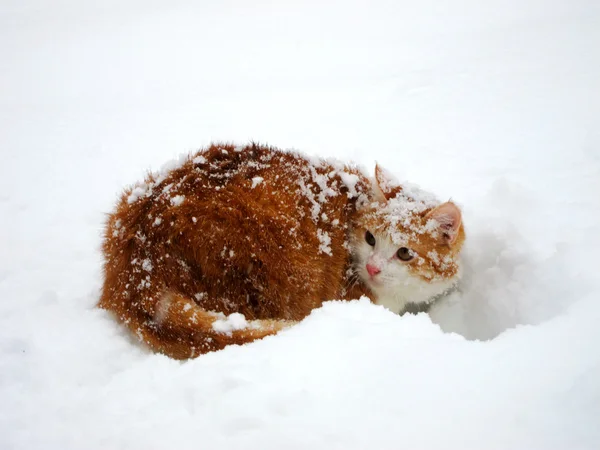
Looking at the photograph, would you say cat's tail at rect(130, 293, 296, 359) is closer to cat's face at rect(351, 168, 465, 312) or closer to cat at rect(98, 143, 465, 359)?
cat at rect(98, 143, 465, 359)

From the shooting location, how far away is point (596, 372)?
1.28 metres

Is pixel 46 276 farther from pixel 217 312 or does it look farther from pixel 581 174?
pixel 581 174

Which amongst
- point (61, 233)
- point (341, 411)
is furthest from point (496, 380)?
point (61, 233)

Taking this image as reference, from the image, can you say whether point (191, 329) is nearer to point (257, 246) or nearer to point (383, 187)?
point (257, 246)

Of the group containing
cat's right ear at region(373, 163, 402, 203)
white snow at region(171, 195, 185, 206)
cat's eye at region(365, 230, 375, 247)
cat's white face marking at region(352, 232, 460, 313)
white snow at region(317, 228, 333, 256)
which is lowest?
cat's white face marking at region(352, 232, 460, 313)

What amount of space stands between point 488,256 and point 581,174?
3.50 ft

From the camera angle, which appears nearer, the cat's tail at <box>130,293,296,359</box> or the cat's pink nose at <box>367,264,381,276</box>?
the cat's tail at <box>130,293,296,359</box>

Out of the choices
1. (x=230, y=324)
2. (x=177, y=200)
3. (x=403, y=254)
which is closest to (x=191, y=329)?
(x=230, y=324)

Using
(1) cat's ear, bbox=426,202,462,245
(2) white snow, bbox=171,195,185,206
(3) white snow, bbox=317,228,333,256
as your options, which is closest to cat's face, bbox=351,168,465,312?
(1) cat's ear, bbox=426,202,462,245

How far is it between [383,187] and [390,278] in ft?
1.86

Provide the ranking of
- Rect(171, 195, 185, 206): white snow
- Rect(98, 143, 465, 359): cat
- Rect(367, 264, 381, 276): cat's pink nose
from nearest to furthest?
Rect(98, 143, 465, 359): cat, Rect(171, 195, 185, 206): white snow, Rect(367, 264, 381, 276): cat's pink nose

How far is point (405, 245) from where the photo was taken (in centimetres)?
257

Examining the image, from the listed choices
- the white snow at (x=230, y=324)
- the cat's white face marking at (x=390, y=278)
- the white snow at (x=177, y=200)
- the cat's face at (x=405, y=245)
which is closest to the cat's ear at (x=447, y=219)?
the cat's face at (x=405, y=245)

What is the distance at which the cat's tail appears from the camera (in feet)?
6.19
